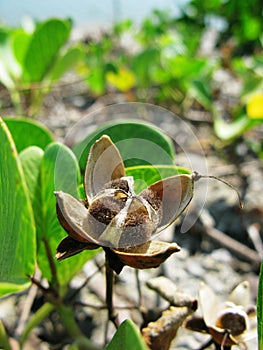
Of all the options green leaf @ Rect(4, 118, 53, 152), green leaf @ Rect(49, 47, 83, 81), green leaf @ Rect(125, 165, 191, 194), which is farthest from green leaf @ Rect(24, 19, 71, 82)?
green leaf @ Rect(125, 165, 191, 194)

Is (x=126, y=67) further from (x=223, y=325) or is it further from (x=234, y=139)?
(x=223, y=325)

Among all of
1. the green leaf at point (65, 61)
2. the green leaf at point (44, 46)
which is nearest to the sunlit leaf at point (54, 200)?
the green leaf at point (44, 46)

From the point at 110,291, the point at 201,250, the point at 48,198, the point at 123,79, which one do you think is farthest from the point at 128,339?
the point at 123,79

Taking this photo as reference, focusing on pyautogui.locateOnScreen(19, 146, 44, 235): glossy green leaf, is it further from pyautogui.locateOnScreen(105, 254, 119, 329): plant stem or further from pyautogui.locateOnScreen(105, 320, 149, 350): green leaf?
pyautogui.locateOnScreen(105, 320, 149, 350): green leaf

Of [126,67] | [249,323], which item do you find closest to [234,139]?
[126,67]

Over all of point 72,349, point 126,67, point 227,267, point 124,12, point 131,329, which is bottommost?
point 227,267

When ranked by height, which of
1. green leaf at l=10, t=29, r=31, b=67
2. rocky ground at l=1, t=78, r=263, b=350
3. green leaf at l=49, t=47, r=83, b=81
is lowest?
rocky ground at l=1, t=78, r=263, b=350
